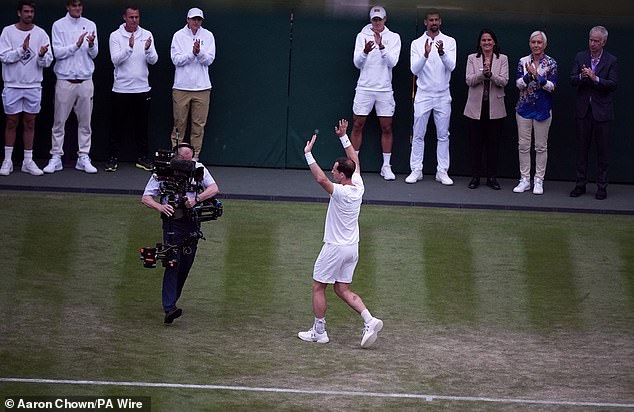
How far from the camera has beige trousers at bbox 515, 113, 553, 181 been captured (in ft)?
A: 64.4

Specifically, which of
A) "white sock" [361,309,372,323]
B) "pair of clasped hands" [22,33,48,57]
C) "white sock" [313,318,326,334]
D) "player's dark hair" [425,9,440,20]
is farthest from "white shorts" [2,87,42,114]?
"white sock" [361,309,372,323]

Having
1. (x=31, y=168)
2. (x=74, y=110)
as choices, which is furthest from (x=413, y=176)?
(x=31, y=168)

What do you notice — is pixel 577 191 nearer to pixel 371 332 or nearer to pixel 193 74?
pixel 193 74

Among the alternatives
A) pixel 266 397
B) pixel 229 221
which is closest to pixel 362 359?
pixel 266 397

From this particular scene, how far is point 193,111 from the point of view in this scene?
2031cm

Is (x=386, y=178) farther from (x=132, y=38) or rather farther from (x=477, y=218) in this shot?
(x=132, y=38)

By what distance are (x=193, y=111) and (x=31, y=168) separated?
9.20ft

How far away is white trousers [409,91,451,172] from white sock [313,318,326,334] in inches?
327

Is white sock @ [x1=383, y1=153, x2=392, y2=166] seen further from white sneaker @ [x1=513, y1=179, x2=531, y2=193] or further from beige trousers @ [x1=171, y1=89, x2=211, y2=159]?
beige trousers @ [x1=171, y1=89, x2=211, y2=159]

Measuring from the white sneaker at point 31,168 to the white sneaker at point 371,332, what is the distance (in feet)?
30.3

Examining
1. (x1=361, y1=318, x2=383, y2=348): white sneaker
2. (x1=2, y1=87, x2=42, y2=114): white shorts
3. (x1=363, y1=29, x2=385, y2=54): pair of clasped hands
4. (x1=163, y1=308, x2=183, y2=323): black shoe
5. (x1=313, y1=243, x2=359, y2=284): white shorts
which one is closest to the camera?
(x1=361, y1=318, x2=383, y2=348): white sneaker

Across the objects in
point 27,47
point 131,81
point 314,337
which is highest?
point 27,47

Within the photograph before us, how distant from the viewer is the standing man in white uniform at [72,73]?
19.6 m

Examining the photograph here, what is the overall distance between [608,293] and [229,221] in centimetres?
563
